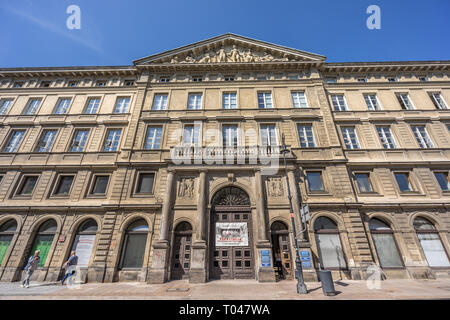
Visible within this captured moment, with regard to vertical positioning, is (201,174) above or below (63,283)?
above

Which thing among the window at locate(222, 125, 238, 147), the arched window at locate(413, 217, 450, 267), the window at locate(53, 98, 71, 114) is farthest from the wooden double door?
the window at locate(53, 98, 71, 114)

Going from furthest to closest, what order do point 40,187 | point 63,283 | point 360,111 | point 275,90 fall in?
point 275,90
point 360,111
point 40,187
point 63,283

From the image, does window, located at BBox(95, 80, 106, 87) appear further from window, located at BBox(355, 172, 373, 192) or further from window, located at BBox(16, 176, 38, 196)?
window, located at BBox(355, 172, 373, 192)

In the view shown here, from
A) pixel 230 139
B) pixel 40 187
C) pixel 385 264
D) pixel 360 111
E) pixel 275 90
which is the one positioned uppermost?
pixel 275 90

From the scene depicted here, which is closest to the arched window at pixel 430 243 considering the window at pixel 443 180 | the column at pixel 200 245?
the window at pixel 443 180

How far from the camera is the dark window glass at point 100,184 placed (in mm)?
14711

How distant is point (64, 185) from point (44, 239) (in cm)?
404

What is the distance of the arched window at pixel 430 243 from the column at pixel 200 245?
15.0 meters

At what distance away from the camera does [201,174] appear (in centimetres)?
1401

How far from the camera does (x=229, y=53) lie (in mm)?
20297

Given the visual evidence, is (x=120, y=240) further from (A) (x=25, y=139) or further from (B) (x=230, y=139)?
(A) (x=25, y=139)

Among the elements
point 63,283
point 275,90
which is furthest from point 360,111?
point 63,283

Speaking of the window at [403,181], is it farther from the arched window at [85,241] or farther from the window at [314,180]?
the arched window at [85,241]
